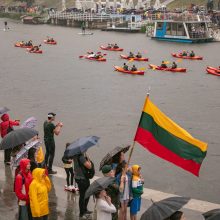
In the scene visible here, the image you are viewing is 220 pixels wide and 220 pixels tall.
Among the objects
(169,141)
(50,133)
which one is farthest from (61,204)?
(169,141)

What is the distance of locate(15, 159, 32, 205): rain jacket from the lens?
9527 mm

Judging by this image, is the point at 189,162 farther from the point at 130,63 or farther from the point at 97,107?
the point at 130,63

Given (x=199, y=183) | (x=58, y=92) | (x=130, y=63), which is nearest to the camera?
(x=199, y=183)

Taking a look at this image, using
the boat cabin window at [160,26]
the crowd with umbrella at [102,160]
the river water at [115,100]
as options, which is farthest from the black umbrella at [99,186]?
the boat cabin window at [160,26]

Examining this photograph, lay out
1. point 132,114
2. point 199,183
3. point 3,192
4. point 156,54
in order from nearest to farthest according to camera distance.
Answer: point 3,192 < point 199,183 < point 132,114 < point 156,54

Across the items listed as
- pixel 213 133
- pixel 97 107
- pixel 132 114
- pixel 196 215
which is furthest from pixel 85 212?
pixel 97 107

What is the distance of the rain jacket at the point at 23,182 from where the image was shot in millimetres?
9527

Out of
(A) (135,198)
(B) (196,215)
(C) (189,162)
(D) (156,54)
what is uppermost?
(C) (189,162)

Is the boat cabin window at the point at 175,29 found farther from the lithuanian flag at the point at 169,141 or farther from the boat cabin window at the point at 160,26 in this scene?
the lithuanian flag at the point at 169,141

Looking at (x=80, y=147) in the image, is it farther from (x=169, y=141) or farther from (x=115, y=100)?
(x=115, y=100)

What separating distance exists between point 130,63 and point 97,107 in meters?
23.2

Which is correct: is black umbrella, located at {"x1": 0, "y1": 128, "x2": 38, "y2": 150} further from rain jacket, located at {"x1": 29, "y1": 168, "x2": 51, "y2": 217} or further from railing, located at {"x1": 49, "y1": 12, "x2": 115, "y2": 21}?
railing, located at {"x1": 49, "y1": 12, "x2": 115, "y2": 21}

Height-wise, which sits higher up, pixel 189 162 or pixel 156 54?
pixel 189 162

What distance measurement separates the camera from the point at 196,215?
36.9 ft
